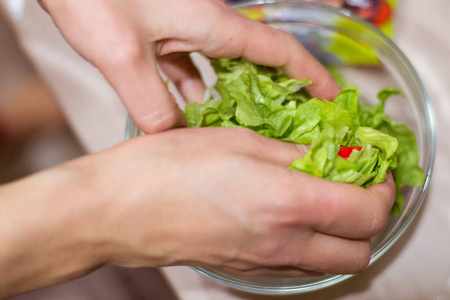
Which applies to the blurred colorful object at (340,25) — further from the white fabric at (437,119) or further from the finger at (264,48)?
the finger at (264,48)

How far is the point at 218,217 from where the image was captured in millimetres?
615

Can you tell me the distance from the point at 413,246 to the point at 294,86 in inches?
17.2

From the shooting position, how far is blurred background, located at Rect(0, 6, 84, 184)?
6.07 ft

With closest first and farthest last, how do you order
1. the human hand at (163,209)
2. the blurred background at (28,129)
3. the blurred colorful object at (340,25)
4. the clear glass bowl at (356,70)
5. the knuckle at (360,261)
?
the human hand at (163,209) < the knuckle at (360,261) < the clear glass bowl at (356,70) < the blurred colorful object at (340,25) < the blurred background at (28,129)

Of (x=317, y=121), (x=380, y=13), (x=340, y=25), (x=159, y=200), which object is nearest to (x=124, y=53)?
(x=159, y=200)

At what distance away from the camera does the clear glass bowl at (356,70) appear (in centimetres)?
89

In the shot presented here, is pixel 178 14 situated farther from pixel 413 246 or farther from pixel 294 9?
pixel 413 246

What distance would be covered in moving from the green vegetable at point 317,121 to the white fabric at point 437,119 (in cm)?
11

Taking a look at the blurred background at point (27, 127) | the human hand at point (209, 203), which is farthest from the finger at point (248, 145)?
the blurred background at point (27, 127)

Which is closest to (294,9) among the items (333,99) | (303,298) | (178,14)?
(333,99)

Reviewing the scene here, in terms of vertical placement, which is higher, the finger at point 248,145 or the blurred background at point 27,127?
the finger at point 248,145

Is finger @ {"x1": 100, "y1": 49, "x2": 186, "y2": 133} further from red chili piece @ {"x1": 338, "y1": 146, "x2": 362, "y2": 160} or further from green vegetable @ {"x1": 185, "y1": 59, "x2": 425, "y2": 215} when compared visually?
red chili piece @ {"x1": 338, "y1": 146, "x2": 362, "y2": 160}

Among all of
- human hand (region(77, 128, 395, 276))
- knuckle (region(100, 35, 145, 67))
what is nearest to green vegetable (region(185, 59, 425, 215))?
human hand (region(77, 128, 395, 276))

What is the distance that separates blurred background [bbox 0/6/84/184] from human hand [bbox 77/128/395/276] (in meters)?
1.31
